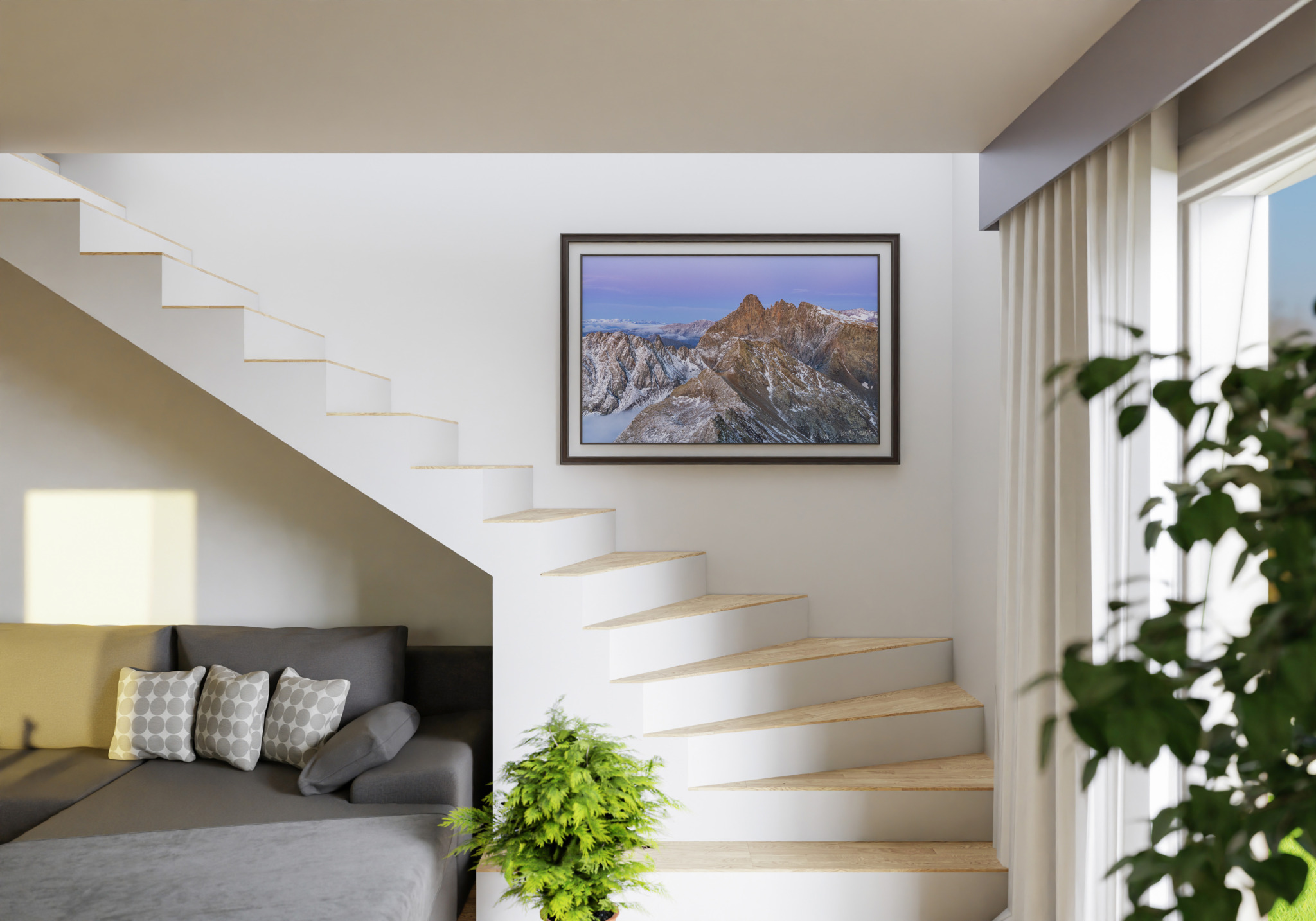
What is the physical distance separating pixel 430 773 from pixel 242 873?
2.11 feet

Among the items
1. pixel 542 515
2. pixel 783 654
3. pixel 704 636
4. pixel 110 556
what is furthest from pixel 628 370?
pixel 110 556

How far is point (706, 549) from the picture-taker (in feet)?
12.8

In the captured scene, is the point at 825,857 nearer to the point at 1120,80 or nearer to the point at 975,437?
the point at 975,437

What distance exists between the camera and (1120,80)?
1842 mm

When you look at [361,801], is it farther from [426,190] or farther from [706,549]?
[426,190]

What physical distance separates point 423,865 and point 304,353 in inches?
84.3

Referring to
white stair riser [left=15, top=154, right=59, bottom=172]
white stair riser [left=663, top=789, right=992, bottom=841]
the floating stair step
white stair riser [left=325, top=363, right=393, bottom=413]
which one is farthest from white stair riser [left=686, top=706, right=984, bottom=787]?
white stair riser [left=15, top=154, right=59, bottom=172]

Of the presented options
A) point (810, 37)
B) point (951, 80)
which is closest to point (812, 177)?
point (951, 80)

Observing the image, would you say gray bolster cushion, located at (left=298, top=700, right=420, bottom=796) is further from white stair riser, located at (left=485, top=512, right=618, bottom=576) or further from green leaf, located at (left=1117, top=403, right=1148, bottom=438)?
green leaf, located at (left=1117, top=403, right=1148, bottom=438)

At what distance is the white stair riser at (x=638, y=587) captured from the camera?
298cm

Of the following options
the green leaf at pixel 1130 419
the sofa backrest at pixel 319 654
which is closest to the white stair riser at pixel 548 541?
the sofa backrest at pixel 319 654

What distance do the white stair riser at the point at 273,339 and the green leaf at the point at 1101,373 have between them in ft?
9.62

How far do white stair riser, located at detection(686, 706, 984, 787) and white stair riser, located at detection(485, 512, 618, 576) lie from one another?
2.73 feet

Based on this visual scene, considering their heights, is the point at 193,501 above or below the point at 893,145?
below
